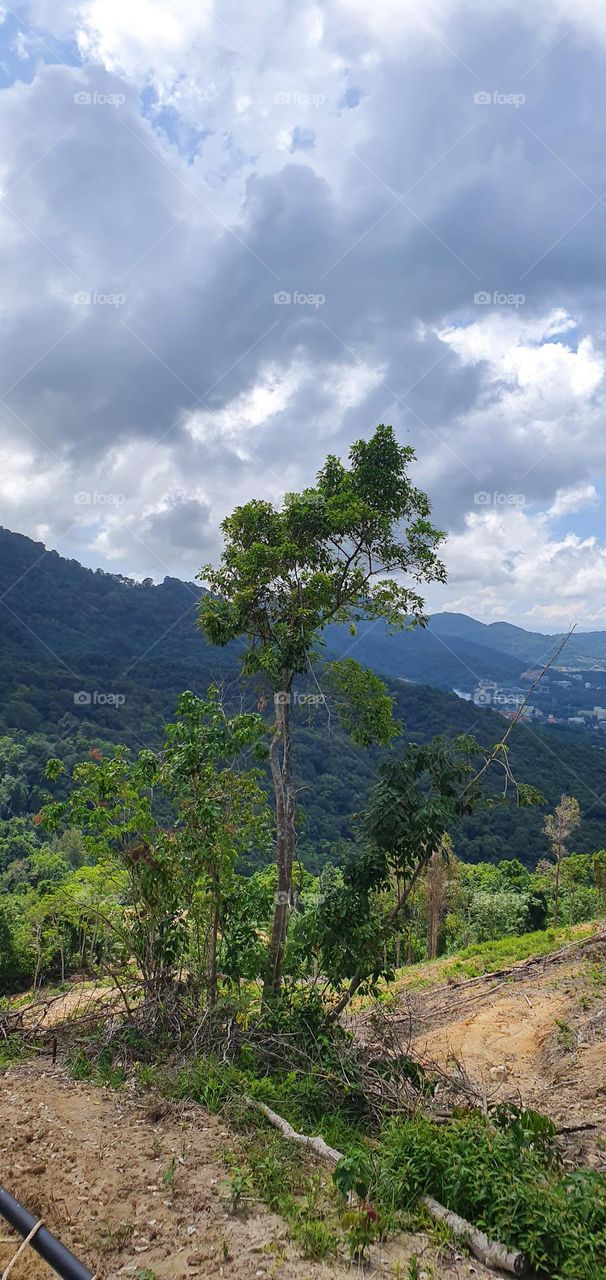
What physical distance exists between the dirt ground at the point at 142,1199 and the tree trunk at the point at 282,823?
1600 mm

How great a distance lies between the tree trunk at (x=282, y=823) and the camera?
21.7ft

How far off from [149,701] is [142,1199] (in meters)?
60.1

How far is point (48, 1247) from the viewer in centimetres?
209

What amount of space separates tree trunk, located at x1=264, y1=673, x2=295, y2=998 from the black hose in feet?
14.2

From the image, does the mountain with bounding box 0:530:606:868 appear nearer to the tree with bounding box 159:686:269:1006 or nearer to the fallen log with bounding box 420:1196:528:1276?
the tree with bounding box 159:686:269:1006

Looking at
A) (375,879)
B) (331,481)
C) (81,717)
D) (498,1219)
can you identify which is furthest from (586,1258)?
(81,717)

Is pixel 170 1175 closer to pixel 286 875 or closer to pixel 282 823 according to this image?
pixel 286 875

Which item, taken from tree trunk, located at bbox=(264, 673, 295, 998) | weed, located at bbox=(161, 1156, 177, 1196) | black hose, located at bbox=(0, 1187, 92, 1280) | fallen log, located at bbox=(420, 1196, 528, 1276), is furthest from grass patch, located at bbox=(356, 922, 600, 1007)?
black hose, located at bbox=(0, 1187, 92, 1280)

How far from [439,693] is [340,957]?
68038 millimetres

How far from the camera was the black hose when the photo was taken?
6.56 ft

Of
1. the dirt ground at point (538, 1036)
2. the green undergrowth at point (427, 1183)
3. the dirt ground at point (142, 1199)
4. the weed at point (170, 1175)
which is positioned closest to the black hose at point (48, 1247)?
the dirt ground at point (142, 1199)

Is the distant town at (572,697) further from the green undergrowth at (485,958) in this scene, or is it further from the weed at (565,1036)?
the weed at (565,1036)

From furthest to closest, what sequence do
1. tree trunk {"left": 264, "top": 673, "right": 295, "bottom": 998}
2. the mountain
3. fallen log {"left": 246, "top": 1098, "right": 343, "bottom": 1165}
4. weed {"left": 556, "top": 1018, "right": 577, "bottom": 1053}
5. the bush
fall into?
the mountain
the bush
weed {"left": 556, "top": 1018, "right": 577, "bottom": 1053}
tree trunk {"left": 264, "top": 673, "right": 295, "bottom": 998}
fallen log {"left": 246, "top": 1098, "right": 343, "bottom": 1165}

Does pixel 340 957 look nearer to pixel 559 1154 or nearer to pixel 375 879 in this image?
pixel 375 879
